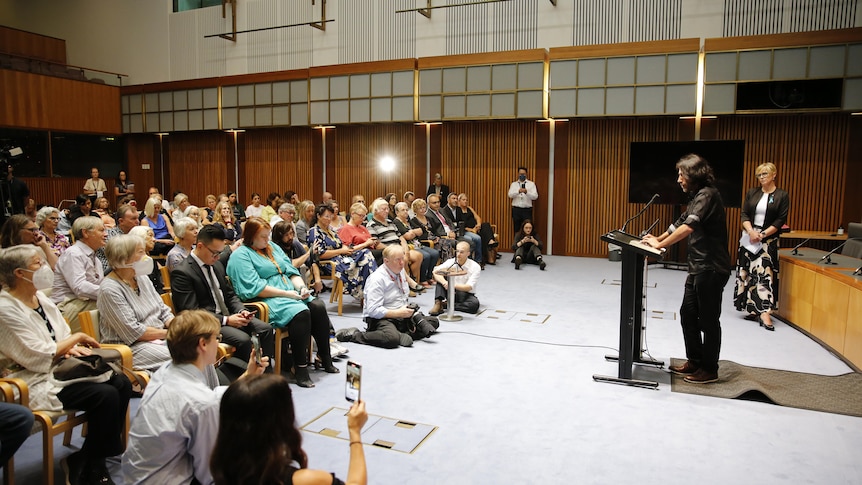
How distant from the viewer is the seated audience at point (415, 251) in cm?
743

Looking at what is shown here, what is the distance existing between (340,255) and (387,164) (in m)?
5.76

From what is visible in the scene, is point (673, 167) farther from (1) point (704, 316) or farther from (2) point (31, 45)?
(2) point (31, 45)

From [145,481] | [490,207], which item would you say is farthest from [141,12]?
[145,481]

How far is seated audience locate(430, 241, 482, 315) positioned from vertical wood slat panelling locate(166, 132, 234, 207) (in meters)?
8.99

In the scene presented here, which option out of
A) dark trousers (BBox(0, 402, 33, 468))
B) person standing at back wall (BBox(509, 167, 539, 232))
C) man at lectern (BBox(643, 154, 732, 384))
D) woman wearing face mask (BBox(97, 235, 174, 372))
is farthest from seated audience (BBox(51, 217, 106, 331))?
person standing at back wall (BBox(509, 167, 539, 232))

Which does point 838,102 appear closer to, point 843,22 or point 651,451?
point 843,22

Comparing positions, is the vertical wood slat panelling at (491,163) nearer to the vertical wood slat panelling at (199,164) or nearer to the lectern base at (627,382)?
the vertical wood slat panelling at (199,164)

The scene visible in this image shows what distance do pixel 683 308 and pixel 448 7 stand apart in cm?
859

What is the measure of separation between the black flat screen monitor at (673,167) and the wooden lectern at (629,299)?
505cm

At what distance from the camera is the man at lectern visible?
386 cm

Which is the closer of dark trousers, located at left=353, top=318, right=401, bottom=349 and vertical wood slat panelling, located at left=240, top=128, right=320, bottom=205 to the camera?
dark trousers, located at left=353, top=318, right=401, bottom=349

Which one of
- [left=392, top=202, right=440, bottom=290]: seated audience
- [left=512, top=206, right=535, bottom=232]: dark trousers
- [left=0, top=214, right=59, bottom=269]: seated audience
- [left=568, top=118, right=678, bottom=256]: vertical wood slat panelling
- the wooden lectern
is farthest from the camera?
[left=512, top=206, right=535, bottom=232]: dark trousers

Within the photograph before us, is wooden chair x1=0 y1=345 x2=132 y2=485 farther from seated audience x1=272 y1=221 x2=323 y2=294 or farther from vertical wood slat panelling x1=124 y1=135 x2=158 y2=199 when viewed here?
vertical wood slat panelling x1=124 y1=135 x2=158 y2=199

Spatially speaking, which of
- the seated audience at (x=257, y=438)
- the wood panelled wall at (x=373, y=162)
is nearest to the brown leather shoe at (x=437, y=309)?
the seated audience at (x=257, y=438)
